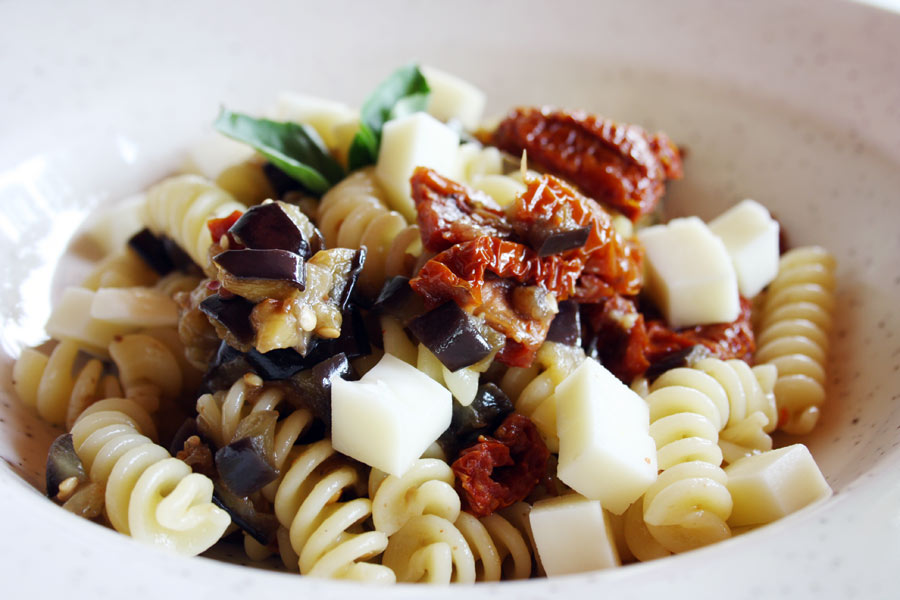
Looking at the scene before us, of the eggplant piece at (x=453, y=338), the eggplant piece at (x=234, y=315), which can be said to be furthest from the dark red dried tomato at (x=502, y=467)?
the eggplant piece at (x=234, y=315)

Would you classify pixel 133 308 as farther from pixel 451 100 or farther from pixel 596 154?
pixel 596 154

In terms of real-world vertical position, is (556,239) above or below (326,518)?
above

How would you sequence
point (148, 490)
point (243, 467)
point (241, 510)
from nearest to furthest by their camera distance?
point (148, 490) → point (243, 467) → point (241, 510)

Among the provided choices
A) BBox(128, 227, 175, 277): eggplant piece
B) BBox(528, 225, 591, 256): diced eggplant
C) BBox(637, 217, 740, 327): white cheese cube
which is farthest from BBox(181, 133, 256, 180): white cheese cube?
BBox(637, 217, 740, 327): white cheese cube

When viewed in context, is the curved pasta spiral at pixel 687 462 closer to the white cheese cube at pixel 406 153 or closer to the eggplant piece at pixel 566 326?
the eggplant piece at pixel 566 326

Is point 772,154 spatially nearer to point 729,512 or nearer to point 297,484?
point 729,512

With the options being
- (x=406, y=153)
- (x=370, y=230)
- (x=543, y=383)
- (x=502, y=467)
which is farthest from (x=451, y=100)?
(x=502, y=467)
